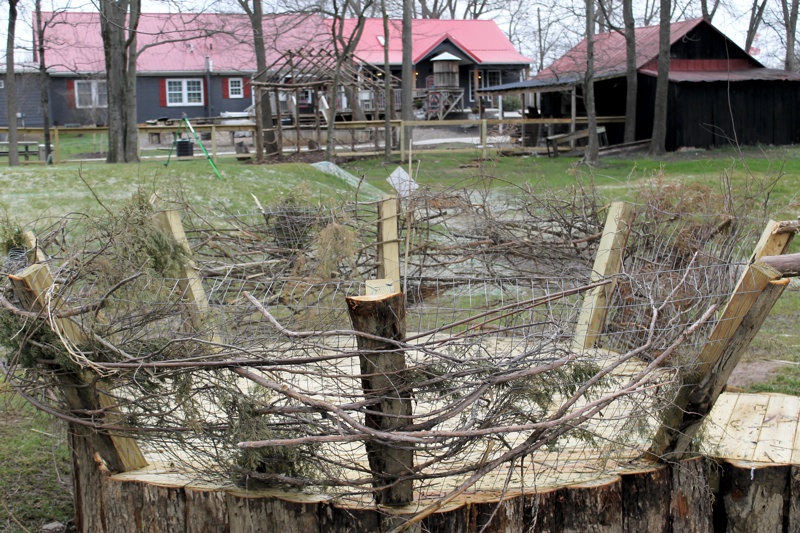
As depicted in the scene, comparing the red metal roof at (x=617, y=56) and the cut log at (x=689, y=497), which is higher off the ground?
the red metal roof at (x=617, y=56)

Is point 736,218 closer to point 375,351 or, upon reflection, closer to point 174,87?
point 375,351

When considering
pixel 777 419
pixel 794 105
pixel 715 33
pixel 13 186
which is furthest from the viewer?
pixel 715 33

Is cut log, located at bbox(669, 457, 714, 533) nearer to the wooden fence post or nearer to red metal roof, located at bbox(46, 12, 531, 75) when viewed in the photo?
the wooden fence post

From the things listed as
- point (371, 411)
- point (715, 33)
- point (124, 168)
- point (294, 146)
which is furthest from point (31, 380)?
point (715, 33)

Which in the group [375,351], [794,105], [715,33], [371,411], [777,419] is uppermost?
[715,33]

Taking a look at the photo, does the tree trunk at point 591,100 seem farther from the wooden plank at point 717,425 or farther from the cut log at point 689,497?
the cut log at point 689,497

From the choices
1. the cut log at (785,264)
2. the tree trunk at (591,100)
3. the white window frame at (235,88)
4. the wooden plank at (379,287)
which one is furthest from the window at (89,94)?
the cut log at (785,264)

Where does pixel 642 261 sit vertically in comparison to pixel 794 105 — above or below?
below

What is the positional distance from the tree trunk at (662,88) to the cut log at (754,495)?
20.0 metres

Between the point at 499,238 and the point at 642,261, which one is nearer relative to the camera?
the point at 642,261

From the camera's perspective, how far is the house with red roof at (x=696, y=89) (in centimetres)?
2388

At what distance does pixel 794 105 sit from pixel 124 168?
19.5 meters

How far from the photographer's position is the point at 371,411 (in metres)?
2.89

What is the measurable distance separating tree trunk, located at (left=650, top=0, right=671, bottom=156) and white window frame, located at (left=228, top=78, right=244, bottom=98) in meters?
21.2
